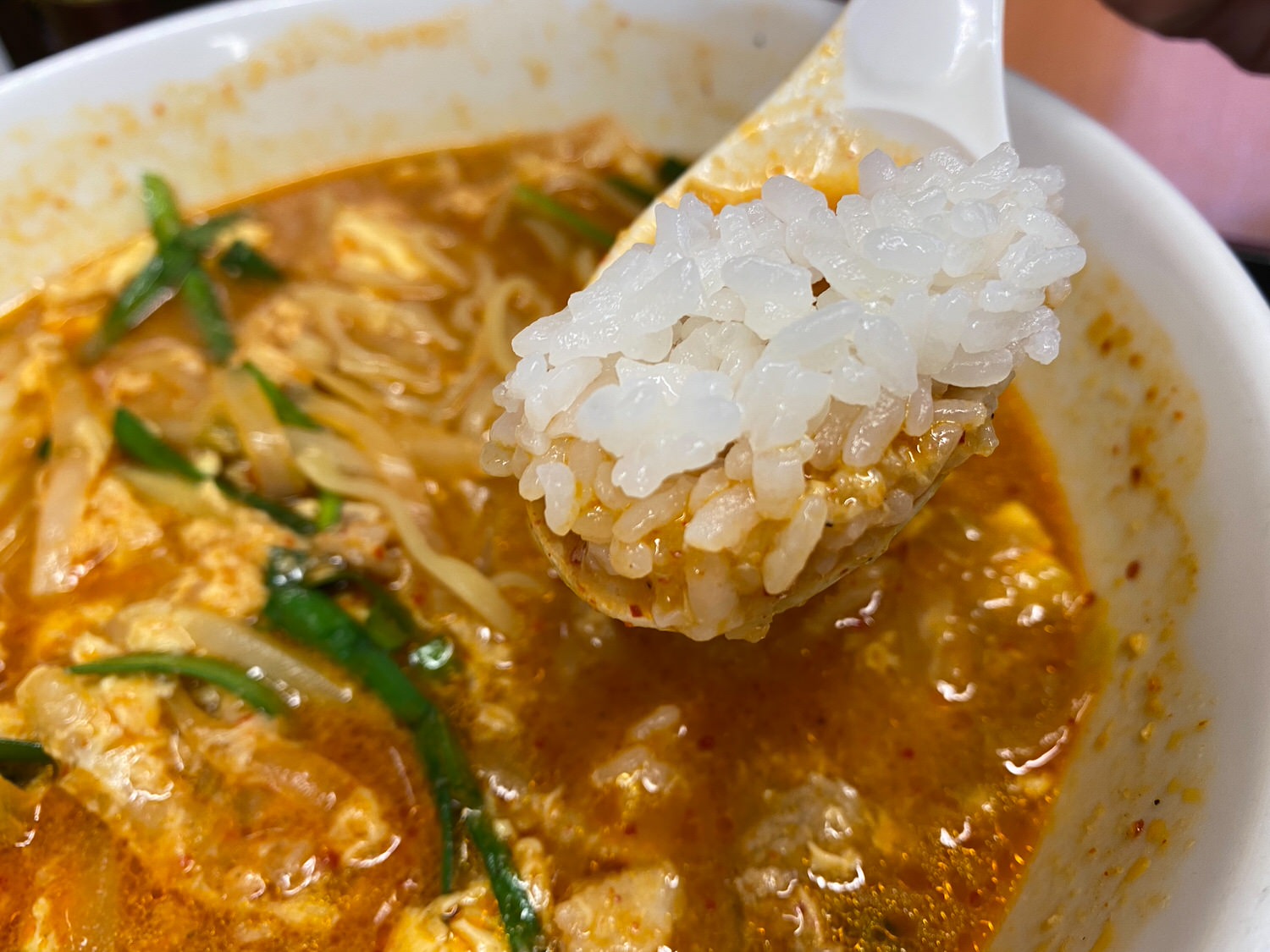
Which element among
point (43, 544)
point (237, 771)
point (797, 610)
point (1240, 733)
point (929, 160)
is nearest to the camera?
point (1240, 733)

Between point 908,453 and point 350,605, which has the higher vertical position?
point 908,453

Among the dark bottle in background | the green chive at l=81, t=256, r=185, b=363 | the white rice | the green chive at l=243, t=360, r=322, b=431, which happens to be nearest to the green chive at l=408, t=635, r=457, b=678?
the white rice

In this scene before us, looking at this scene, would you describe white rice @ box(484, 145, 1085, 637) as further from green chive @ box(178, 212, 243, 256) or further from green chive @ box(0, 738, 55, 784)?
green chive @ box(178, 212, 243, 256)

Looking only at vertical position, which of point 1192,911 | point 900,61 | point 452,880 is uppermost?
point 900,61

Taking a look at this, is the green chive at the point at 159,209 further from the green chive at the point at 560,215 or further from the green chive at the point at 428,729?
the green chive at the point at 428,729

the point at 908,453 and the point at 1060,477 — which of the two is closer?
the point at 908,453

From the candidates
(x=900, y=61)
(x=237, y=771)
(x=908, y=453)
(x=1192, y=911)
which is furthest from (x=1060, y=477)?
(x=237, y=771)

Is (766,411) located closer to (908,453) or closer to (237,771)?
(908,453)
